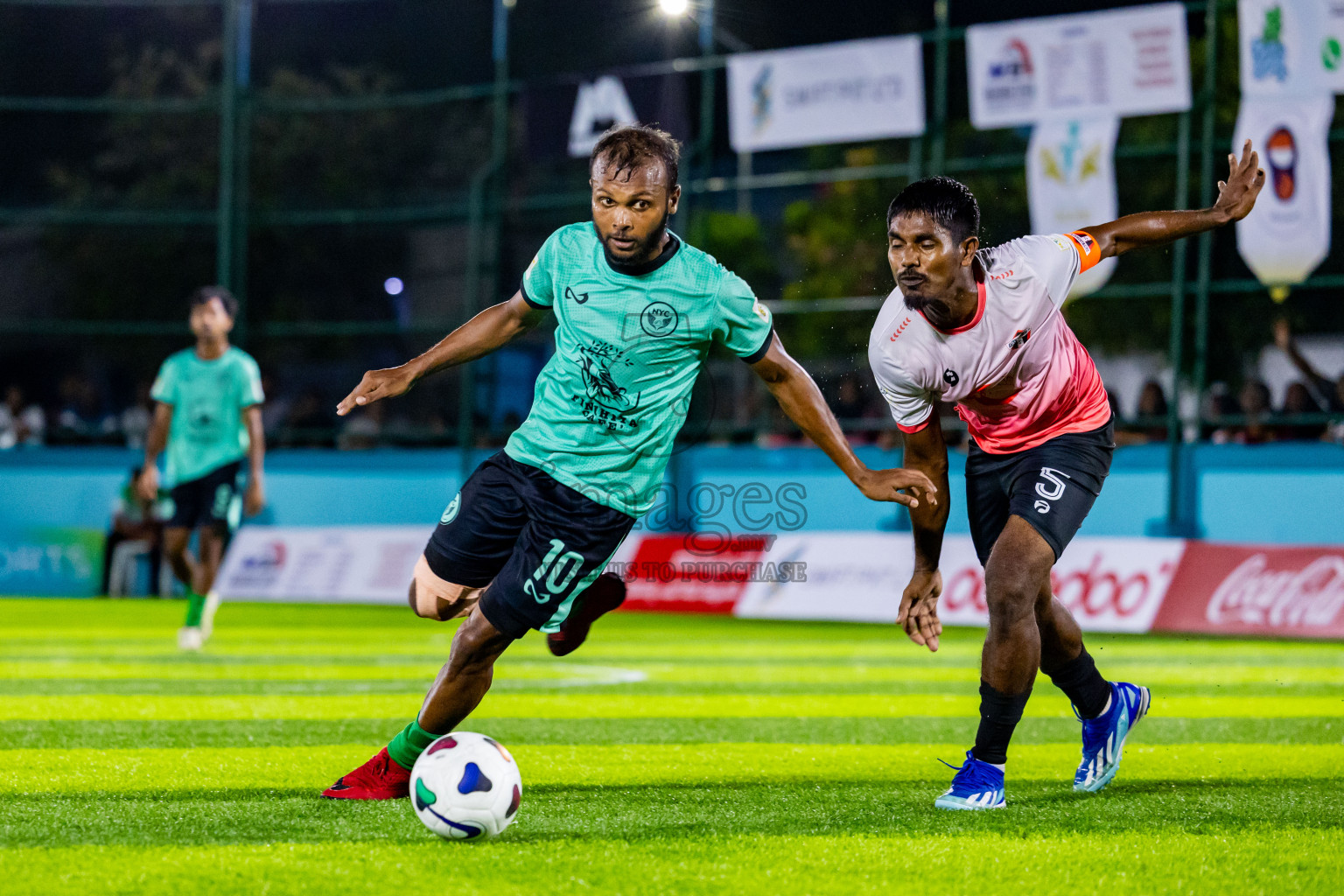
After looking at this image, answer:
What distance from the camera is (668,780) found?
597 cm

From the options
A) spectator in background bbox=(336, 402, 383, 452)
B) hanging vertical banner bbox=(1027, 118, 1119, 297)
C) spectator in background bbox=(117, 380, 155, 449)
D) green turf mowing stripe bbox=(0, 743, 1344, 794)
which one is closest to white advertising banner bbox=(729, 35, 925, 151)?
hanging vertical banner bbox=(1027, 118, 1119, 297)

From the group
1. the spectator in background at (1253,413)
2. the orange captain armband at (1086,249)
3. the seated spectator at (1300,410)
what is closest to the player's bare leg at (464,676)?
the orange captain armband at (1086,249)

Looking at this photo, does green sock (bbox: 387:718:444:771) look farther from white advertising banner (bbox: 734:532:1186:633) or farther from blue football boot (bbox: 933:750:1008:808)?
white advertising banner (bbox: 734:532:1186:633)

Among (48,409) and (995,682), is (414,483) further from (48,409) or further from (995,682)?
(995,682)

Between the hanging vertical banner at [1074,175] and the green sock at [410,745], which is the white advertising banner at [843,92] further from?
the green sock at [410,745]

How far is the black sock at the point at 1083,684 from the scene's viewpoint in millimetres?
5949

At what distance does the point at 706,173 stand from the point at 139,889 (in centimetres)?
1721

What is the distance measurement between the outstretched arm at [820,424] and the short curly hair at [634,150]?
25.6 inches

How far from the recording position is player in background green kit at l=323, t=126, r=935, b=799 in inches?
199

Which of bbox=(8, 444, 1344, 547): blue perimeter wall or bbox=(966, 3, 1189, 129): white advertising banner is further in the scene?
bbox=(966, 3, 1189, 129): white advertising banner

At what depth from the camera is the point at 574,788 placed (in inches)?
226

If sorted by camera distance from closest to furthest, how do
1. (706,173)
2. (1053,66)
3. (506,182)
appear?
(1053,66)
(706,173)
(506,182)

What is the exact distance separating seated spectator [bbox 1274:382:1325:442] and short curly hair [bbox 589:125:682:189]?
1311cm

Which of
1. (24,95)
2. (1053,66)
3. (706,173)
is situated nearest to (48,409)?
(24,95)
